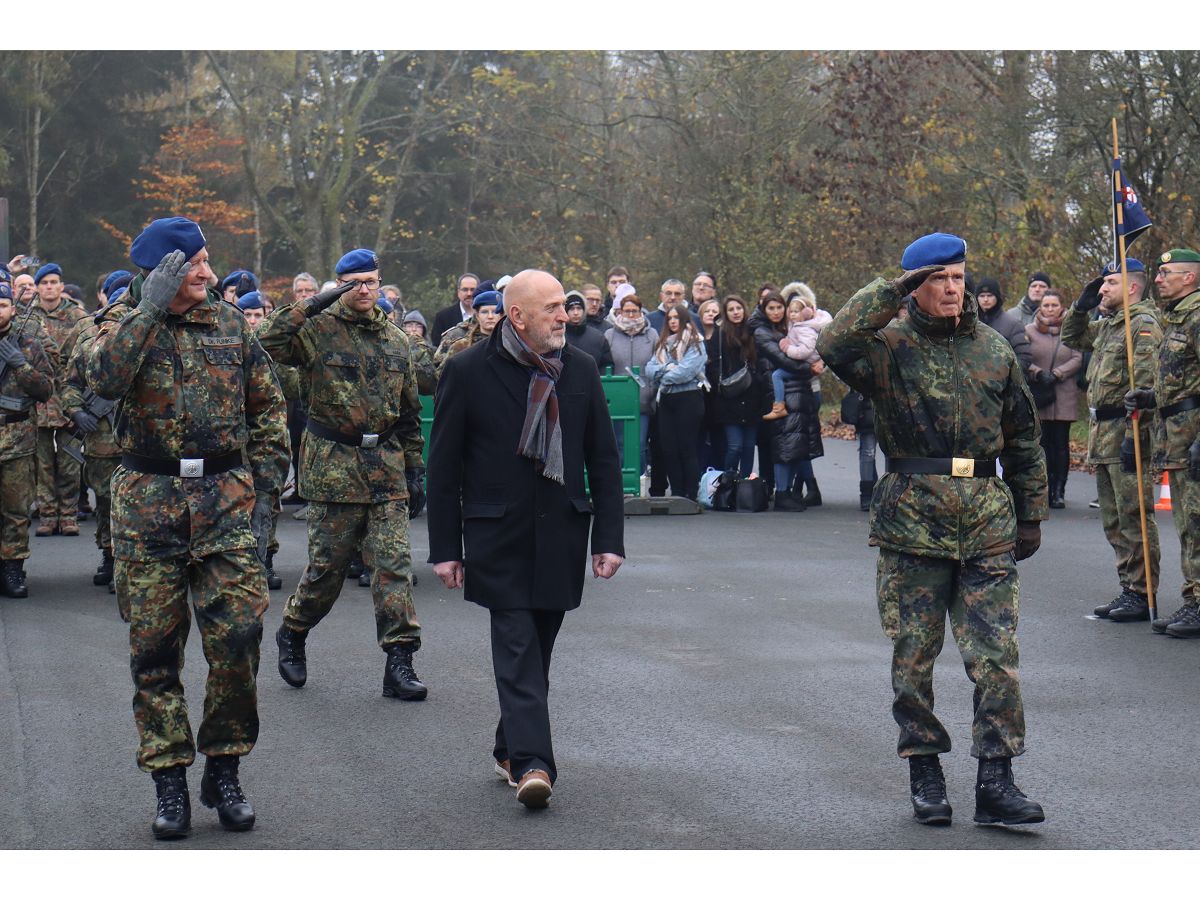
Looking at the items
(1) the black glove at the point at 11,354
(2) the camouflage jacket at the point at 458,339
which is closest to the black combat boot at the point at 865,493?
(2) the camouflage jacket at the point at 458,339

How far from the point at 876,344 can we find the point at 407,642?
3235 millimetres

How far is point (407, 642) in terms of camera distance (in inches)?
336

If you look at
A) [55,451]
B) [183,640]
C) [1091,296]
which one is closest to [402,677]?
[183,640]

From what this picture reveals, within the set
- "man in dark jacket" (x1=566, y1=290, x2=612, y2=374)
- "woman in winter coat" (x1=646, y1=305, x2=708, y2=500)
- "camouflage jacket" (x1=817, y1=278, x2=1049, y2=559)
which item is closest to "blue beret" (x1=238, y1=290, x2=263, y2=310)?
"man in dark jacket" (x1=566, y1=290, x2=612, y2=374)

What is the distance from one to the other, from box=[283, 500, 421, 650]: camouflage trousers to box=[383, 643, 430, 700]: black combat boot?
1.9 inches

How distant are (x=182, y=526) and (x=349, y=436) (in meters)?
2.51

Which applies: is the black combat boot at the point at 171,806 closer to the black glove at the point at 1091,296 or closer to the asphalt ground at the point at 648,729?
the asphalt ground at the point at 648,729

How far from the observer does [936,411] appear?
631 centimetres

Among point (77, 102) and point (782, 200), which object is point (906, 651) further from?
point (77, 102)

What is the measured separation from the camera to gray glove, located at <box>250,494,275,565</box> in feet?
21.4

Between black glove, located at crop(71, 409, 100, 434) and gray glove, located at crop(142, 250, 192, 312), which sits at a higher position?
gray glove, located at crop(142, 250, 192, 312)

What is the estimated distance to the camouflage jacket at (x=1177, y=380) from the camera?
9.86 m

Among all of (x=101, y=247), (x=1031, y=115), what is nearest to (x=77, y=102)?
(x=101, y=247)

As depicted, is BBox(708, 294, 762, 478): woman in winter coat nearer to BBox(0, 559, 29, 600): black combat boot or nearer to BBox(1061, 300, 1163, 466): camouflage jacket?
BBox(1061, 300, 1163, 466): camouflage jacket
